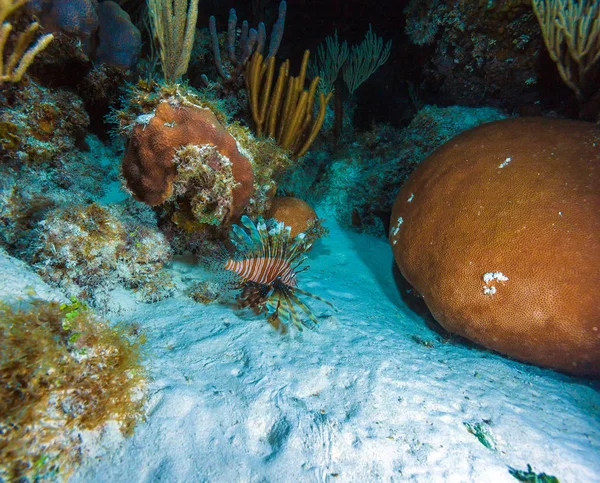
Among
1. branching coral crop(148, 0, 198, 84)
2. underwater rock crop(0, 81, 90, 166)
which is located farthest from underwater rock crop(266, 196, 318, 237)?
underwater rock crop(0, 81, 90, 166)

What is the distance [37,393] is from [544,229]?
3.77 m

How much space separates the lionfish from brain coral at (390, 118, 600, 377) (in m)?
1.38

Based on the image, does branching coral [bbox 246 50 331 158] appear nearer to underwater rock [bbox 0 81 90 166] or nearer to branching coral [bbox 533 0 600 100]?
underwater rock [bbox 0 81 90 166]

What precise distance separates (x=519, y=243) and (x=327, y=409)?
2.33 metres

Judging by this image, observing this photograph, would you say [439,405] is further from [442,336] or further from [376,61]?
[376,61]

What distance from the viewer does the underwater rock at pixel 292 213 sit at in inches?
182

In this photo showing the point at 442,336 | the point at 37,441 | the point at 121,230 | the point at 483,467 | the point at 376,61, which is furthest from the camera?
the point at 376,61

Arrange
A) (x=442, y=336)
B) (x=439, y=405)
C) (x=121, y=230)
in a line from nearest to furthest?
(x=439, y=405) < (x=121, y=230) < (x=442, y=336)

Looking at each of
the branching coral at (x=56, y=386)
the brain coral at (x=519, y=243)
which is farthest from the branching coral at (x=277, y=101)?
the branching coral at (x=56, y=386)

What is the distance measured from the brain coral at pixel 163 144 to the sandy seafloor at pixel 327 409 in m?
1.05

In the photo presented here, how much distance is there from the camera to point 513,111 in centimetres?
502

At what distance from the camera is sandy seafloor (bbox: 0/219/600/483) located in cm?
155

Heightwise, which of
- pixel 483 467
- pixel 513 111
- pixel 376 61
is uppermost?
pixel 376 61

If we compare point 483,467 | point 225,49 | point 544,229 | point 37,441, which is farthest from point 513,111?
point 37,441
